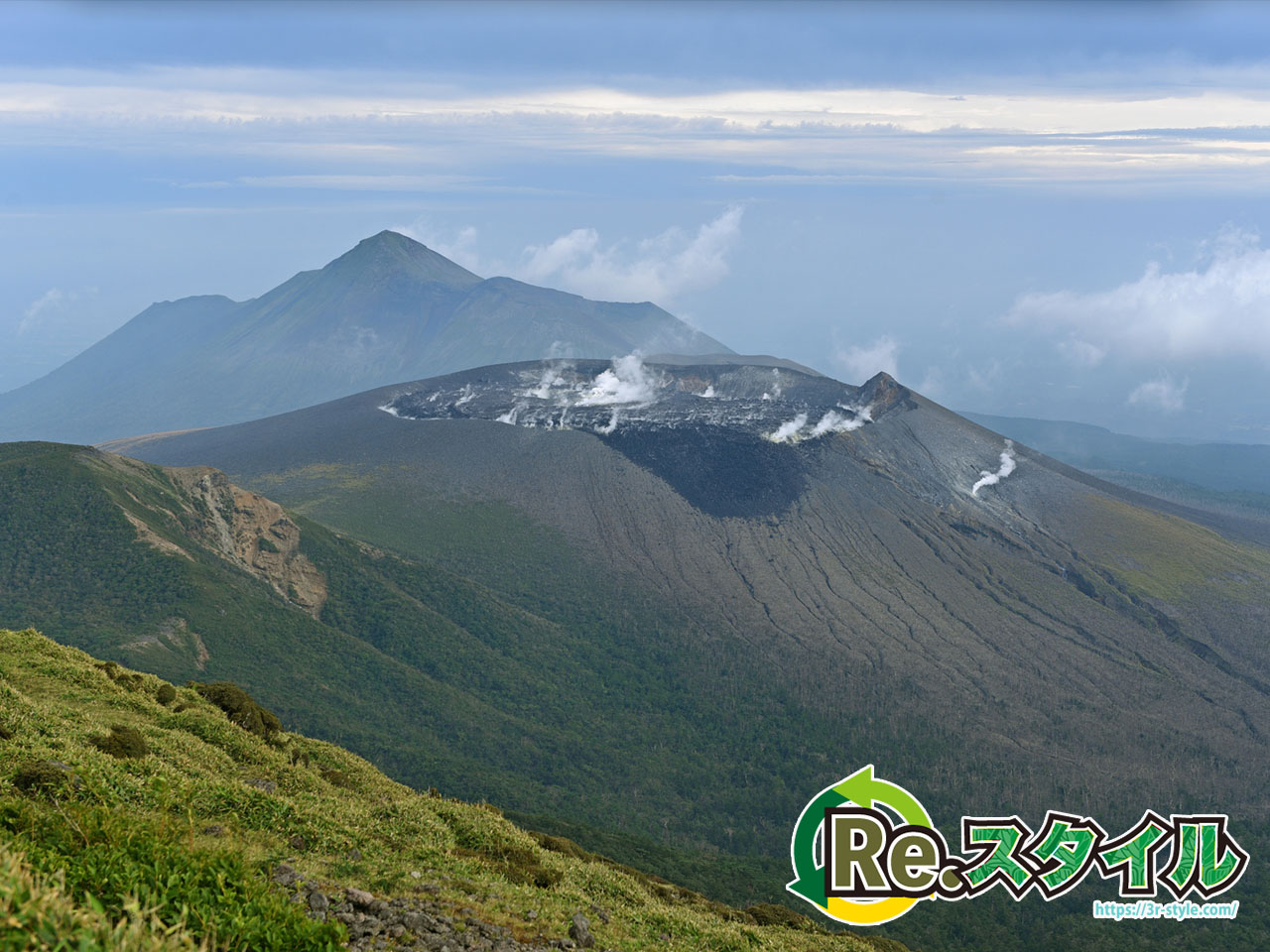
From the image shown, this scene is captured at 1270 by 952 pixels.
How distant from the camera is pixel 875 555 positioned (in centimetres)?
10675

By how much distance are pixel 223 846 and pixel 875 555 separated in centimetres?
9791

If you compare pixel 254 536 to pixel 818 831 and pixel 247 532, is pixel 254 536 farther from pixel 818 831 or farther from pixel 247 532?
pixel 818 831

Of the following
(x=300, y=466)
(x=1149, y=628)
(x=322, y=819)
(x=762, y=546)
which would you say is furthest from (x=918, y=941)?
(x=300, y=466)

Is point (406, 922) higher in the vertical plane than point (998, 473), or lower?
lower

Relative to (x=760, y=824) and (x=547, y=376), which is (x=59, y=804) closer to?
(x=760, y=824)

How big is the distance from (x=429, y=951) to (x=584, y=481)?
108 m

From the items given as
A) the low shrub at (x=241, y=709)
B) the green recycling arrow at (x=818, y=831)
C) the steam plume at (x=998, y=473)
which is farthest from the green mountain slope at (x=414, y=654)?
the steam plume at (x=998, y=473)

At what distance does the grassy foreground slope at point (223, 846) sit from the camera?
35.4 feet

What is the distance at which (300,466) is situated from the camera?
130125mm

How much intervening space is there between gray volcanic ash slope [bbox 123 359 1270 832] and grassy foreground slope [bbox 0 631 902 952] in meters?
56.3

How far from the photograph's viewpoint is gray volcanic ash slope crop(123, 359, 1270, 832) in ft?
269

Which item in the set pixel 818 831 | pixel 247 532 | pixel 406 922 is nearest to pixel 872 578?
pixel 247 532

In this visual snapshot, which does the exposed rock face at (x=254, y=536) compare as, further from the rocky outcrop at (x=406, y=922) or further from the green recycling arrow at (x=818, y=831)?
the rocky outcrop at (x=406, y=922)

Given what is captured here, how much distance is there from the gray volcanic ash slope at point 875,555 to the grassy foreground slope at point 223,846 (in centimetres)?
5634
